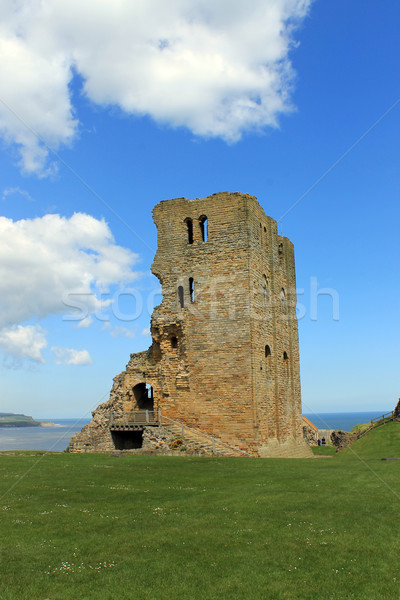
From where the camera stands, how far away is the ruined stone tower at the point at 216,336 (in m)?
25.8

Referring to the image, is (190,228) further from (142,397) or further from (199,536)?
(199,536)

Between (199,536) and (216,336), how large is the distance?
18005 mm

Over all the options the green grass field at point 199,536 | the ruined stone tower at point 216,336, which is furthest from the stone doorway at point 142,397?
the green grass field at point 199,536

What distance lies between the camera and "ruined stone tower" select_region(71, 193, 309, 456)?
25766 millimetres

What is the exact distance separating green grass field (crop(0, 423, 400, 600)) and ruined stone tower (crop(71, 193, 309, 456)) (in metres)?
10.3

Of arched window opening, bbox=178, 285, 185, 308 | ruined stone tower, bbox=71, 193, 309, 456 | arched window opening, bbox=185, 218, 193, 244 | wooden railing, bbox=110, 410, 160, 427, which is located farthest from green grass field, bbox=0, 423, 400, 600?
arched window opening, bbox=185, 218, 193, 244

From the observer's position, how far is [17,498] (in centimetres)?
1155

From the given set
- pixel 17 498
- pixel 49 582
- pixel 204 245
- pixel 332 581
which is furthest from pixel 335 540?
pixel 204 245

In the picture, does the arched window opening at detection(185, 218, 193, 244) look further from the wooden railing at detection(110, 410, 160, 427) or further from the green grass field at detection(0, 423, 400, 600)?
the green grass field at detection(0, 423, 400, 600)

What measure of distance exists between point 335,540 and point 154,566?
3.07 metres

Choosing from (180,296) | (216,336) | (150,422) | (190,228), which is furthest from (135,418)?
(190,228)

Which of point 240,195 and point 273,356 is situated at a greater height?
point 240,195

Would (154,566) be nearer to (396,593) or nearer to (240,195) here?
(396,593)

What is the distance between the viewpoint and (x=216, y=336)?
26.5 metres
